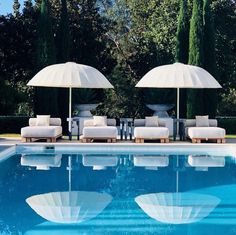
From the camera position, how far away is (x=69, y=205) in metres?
8.29

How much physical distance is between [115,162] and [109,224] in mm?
6806

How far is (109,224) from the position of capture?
704 centimetres

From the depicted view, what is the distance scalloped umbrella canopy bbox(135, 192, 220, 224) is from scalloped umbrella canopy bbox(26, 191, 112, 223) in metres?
0.76

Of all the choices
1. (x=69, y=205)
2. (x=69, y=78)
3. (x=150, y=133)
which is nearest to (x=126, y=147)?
(x=150, y=133)

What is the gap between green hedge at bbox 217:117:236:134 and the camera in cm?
2114

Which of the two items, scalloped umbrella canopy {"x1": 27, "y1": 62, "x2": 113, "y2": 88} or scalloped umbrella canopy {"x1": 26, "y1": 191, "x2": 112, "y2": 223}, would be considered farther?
scalloped umbrella canopy {"x1": 27, "y1": 62, "x2": 113, "y2": 88}

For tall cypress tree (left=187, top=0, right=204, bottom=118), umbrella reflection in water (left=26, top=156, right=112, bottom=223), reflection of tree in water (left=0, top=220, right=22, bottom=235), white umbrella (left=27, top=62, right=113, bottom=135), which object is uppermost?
tall cypress tree (left=187, top=0, right=204, bottom=118)

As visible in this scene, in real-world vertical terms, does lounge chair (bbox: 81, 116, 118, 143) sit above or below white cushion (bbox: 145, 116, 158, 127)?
below

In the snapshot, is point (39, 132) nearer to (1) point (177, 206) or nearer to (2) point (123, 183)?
(2) point (123, 183)

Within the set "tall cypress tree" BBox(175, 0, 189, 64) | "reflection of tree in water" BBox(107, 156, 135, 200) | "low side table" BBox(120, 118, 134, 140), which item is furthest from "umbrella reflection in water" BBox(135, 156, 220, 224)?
"tall cypress tree" BBox(175, 0, 189, 64)

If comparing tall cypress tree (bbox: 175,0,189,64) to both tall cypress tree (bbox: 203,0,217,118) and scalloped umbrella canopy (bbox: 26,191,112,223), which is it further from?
scalloped umbrella canopy (bbox: 26,191,112,223)

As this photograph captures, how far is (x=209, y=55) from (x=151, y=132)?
587 cm

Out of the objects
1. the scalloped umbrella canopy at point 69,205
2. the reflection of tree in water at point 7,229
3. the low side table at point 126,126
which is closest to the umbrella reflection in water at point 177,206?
the scalloped umbrella canopy at point 69,205

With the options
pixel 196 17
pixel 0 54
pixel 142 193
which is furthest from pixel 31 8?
pixel 142 193
